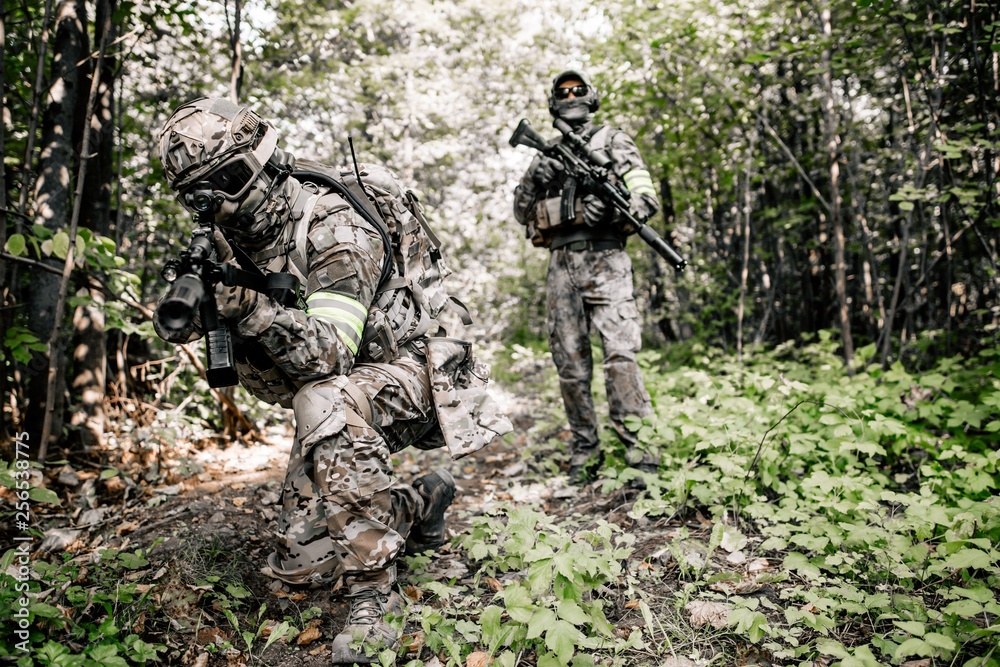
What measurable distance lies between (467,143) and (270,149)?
726 centimetres

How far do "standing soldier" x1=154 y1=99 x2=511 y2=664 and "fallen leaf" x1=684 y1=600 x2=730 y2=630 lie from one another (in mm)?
1077

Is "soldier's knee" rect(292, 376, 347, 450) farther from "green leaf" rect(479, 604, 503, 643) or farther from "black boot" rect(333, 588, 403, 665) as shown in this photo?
"green leaf" rect(479, 604, 503, 643)

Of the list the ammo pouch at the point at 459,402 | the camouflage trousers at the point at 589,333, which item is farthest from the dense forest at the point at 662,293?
the ammo pouch at the point at 459,402

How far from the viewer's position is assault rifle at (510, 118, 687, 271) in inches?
152

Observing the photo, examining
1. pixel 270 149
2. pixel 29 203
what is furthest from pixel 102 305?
pixel 270 149

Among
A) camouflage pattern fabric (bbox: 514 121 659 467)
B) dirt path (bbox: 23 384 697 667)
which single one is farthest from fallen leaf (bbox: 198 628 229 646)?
camouflage pattern fabric (bbox: 514 121 659 467)

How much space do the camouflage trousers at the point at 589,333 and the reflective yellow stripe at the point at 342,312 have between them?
1913mm

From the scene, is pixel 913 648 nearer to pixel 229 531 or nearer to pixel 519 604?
pixel 519 604

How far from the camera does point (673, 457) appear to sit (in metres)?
3.68

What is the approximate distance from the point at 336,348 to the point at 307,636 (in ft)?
3.66

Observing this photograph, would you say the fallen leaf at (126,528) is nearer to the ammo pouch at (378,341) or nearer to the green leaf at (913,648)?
the ammo pouch at (378,341)

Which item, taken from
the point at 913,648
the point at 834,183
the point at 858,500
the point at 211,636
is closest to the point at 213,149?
the point at 211,636

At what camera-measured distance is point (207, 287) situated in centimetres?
195

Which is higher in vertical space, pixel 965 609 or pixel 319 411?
pixel 319 411
